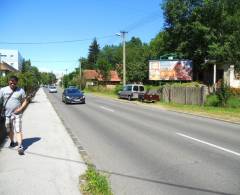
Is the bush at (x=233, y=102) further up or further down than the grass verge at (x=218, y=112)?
further up

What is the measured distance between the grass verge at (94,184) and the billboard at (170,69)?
3643 centimetres

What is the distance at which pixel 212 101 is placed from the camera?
30.5 m

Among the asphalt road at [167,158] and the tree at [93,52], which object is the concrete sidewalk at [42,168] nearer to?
the asphalt road at [167,158]

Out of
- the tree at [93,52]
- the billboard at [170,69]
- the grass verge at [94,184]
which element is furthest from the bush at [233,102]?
the tree at [93,52]

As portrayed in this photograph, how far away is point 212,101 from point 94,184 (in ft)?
83.1

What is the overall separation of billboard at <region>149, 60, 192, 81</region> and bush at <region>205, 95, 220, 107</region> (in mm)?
11675

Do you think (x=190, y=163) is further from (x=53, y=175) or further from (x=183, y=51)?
(x=183, y=51)

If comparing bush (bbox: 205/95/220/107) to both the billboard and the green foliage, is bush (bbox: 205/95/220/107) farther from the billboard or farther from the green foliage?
the green foliage

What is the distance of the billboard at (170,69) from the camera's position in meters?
43.0

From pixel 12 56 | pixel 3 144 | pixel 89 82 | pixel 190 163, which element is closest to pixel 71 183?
pixel 190 163

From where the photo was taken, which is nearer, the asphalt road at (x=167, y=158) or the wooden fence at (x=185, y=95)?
the asphalt road at (x=167, y=158)

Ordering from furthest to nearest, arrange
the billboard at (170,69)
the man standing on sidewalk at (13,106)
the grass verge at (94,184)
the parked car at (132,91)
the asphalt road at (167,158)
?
the billboard at (170,69), the parked car at (132,91), the man standing on sidewalk at (13,106), the asphalt road at (167,158), the grass verge at (94,184)

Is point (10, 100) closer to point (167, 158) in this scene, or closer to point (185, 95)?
point (167, 158)

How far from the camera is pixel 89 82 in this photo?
364 feet
